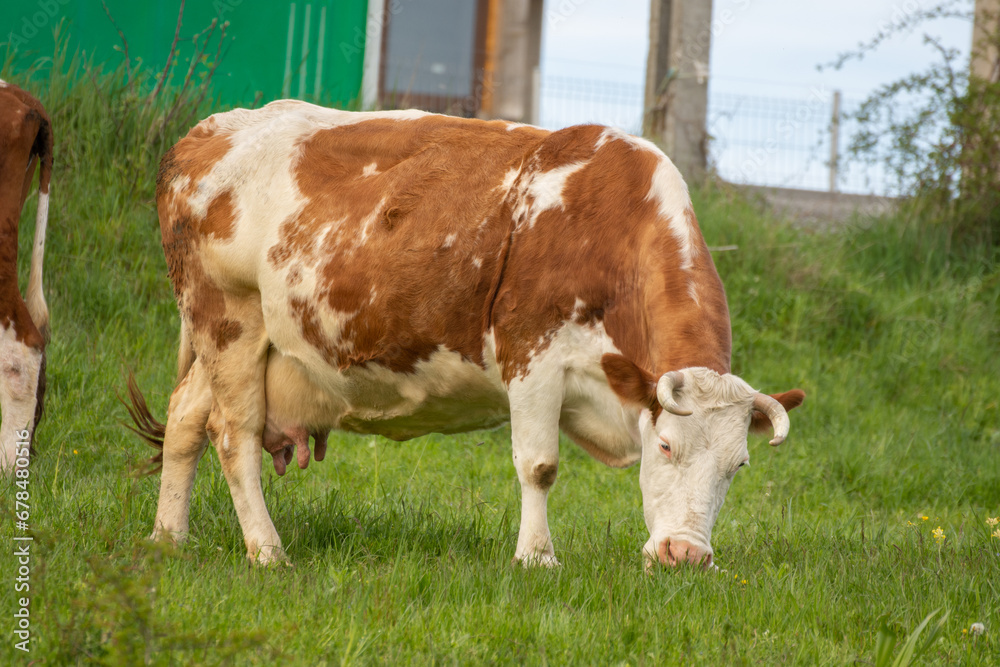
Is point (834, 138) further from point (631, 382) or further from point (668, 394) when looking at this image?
point (668, 394)

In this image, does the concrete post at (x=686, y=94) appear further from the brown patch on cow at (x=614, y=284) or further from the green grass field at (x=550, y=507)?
the brown patch on cow at (x=614, y=284)

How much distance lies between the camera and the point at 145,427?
5.16 m

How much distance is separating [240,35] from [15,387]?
6.59m

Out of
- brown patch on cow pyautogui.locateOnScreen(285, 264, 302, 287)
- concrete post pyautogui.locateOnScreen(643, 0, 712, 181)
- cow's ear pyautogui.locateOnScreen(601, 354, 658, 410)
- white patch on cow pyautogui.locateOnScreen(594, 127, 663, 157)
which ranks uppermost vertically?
concrete post pyautogui.locateOnScreen(643, 0, 712, 181)

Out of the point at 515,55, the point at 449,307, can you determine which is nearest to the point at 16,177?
the point at 449,307

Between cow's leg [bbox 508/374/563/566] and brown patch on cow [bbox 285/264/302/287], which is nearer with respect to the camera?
cow's leg [bbox 508/374/563/566]

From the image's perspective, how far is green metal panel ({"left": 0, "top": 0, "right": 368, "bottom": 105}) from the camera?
33.3 feet

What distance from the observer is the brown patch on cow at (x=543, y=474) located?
3924 millimetres

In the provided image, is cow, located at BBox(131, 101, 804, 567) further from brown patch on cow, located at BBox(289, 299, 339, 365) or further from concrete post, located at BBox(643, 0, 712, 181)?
concrete post, located at BBox(643, 0, 712, 181)

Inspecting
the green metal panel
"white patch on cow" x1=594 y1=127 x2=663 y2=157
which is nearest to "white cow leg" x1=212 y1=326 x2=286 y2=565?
"white patch on cow" x1=594 y1=127 x2=663 y2=157

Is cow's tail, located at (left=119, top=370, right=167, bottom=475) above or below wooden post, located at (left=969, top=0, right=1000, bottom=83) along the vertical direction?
below

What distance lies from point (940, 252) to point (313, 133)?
24.9 ft

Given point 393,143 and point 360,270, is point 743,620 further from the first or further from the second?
point 393,143

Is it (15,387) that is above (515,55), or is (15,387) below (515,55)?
below
